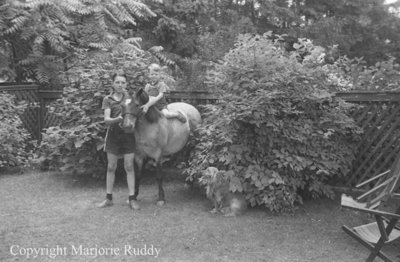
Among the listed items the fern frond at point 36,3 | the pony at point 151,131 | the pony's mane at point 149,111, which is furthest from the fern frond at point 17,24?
the pony's mane at point 149,111

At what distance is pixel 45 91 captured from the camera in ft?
29.2

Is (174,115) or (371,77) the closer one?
(174,115)

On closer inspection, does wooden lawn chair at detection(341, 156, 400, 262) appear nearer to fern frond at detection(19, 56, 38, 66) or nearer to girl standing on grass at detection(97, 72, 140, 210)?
girl standing on grass at detection(97, 72, 140, 210)

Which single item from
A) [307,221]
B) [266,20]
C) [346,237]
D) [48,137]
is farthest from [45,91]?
[266,20]

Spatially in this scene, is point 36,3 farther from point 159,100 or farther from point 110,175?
point 110,175

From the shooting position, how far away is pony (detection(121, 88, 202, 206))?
17.4 feet

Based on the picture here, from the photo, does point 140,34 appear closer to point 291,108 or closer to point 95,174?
point 95,174

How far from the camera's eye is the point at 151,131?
584 cm

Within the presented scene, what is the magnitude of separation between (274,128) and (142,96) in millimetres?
1776

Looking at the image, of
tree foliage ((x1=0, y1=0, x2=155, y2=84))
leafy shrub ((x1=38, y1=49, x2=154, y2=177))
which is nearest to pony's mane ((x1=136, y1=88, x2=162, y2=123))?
leafy shrub ((x1=38, y1=49, x2=154, y2=177))

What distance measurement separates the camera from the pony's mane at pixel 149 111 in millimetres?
5509

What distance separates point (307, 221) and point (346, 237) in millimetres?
622

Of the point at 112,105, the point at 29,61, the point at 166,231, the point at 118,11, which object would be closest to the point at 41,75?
the point at 29,61

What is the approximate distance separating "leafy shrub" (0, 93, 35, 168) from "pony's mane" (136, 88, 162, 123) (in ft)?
12.1
